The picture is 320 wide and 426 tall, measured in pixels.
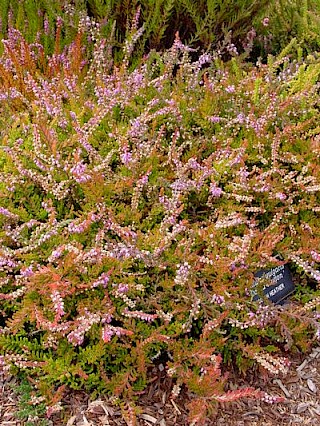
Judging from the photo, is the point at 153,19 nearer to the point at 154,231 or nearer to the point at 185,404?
the point at 154,231

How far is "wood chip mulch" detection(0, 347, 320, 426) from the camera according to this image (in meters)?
2.02

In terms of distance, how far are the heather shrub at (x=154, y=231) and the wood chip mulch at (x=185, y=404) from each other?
0.22ft

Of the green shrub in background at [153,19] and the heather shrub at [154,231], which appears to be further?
the green shrub in background at [153,19]

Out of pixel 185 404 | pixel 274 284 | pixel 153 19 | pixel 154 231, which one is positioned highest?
pixel 153 19

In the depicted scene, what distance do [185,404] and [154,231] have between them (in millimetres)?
613

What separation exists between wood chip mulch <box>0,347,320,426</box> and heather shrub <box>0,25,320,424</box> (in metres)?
0.07

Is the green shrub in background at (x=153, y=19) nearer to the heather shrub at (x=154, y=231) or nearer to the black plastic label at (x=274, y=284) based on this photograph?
the heather shrub at (x=154, y=231)

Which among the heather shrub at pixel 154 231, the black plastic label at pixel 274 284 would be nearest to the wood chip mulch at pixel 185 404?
the heather shrub at pixel 154 231

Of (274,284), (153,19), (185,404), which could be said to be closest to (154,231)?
(274,284)

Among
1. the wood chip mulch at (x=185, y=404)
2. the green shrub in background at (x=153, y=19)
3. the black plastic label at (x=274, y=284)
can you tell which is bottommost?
the wood chip mulch at (x=185, y=404)

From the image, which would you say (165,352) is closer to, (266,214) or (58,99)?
(266,214)

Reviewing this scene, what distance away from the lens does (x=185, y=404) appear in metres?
2.09

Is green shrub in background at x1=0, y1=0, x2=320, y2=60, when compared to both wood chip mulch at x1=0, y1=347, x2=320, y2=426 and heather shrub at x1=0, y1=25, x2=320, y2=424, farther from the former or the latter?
wood chip mulch at x1=0, y1=347, x2=320, y2=426

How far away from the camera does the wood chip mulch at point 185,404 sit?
202cm
